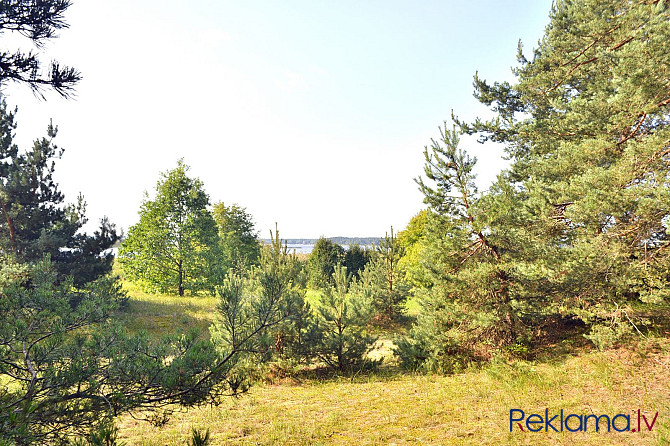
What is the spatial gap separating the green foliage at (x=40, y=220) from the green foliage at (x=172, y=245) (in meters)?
4.75

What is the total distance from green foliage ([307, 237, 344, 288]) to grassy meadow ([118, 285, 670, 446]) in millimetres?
21981

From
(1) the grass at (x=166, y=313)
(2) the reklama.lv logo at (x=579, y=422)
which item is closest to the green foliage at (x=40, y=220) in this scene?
(1) the grass at (x=166, y=313)

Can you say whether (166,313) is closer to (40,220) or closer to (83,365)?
(40,220)

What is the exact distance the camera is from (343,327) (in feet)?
30.4

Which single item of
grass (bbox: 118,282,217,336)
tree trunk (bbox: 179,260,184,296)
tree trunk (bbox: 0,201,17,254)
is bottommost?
grass (bbox: 118,282,217,336)

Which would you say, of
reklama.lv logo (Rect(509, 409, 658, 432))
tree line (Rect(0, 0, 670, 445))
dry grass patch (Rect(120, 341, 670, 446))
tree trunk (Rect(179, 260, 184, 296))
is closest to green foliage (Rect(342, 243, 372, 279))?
tree trunk (Rect(179, 260, 184, 296))

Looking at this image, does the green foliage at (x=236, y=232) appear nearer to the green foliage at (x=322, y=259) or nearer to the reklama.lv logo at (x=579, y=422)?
the green foliage at (x=322, y=259)

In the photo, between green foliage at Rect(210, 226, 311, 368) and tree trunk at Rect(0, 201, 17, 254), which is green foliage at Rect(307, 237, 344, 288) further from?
tree trunk at Rect(0, 201, 17, 254)

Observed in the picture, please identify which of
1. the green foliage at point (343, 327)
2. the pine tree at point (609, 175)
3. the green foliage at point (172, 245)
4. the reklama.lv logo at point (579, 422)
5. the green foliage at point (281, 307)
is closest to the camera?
the reklama.lv logo at point (579, 422)

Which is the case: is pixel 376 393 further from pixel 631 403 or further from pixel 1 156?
pixel 1 156

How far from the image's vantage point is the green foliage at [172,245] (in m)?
20.0

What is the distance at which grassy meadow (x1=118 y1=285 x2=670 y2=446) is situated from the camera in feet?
16.4

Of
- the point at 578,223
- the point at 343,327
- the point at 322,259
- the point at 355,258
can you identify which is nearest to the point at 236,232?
the point at 322,259

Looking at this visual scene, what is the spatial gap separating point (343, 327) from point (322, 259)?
22860 mm
